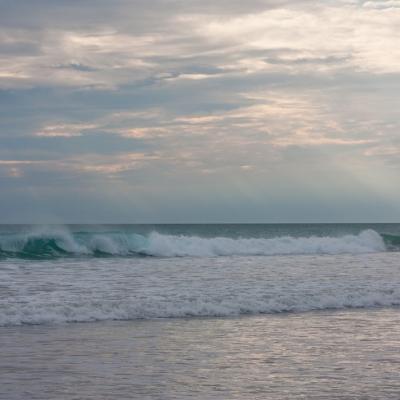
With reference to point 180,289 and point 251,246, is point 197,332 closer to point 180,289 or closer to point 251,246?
point 180,289

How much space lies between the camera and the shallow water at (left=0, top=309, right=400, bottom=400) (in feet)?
29.2

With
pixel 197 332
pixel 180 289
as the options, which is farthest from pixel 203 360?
pixel 180 289

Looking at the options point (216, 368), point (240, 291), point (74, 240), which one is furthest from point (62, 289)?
point (74, 240)

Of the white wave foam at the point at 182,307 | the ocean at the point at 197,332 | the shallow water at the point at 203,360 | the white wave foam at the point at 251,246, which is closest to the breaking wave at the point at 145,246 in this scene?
the white wave foam at the point at 251,246

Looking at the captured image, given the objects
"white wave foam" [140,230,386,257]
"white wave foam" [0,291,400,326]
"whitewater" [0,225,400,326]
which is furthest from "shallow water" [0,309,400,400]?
"white wave foam" [140,230,386,257]

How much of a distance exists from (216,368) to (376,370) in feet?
7.73

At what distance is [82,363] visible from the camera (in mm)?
10414

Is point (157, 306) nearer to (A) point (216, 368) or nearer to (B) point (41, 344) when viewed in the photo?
(B) point (41, 344)

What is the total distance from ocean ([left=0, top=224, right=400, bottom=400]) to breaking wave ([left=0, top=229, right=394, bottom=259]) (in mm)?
9683

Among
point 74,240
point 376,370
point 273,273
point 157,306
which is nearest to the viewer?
point 376,370

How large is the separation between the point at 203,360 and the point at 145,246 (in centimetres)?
2874

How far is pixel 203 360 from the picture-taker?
10.7 meters

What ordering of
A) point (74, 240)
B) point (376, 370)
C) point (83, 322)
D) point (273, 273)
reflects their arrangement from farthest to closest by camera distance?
1. point (74, 240)
2. point (273, 273)
3. point (83, 322)
4. point (376, 370)

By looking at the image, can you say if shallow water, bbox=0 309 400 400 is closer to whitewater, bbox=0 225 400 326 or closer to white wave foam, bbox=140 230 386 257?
whitewater, bbox=0 225 400 326
